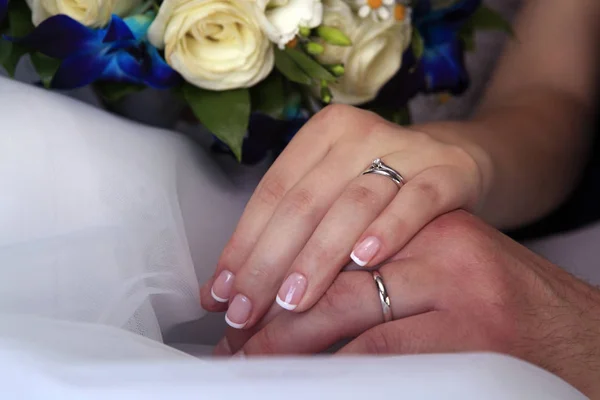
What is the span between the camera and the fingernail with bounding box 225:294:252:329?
52cm

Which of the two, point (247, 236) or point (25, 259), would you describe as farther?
point (247, 236)

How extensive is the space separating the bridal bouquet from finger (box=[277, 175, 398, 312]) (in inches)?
4.8

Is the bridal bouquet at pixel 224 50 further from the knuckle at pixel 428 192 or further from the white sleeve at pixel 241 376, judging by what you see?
the white sleeve at pixel 241 376

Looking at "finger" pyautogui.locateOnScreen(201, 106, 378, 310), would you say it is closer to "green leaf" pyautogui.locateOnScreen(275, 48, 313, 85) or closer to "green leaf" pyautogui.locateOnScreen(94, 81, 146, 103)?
"green leaf" pyautogui.locateOnScreen(275, 48, 313, 85)

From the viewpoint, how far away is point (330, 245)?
1.66 feet

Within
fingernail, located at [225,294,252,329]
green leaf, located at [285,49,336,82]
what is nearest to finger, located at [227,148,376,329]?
fingernail, located at [225,294,252,329]

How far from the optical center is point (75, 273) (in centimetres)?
47

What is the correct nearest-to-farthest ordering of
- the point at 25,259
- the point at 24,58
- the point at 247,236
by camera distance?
1. the point at 25,259
2. the point at 247,236
3. the point at 24,58

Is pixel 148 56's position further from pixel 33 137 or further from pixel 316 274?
pixel 316 274

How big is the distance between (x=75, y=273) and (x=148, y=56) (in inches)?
9.5

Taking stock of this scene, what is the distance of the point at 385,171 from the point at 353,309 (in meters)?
0.13

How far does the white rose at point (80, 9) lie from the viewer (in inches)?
22.4

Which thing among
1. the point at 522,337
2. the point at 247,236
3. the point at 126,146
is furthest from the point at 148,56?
the point at 522,337

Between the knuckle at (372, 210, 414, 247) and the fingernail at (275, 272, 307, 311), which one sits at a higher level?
the knuckle at (372, 210, 414, 247)
